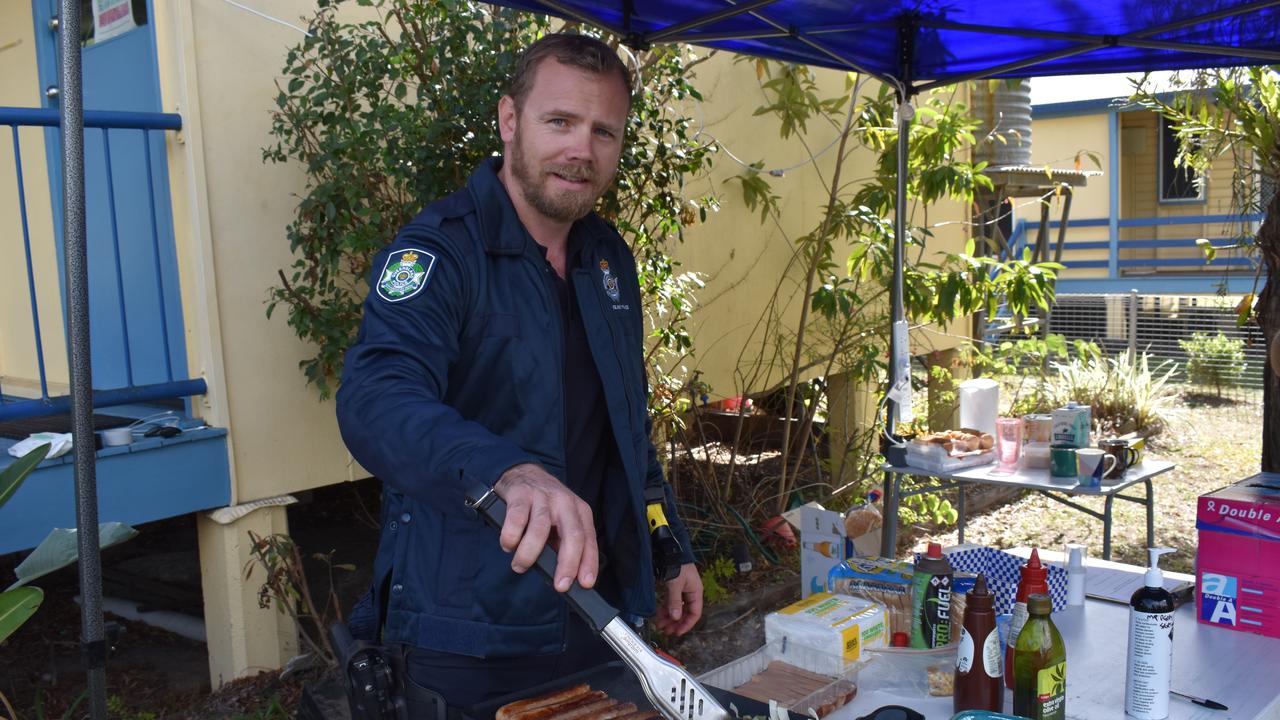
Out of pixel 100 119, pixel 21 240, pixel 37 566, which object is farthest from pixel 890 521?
pixel 21 240

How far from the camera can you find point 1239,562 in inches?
114

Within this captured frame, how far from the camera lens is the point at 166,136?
423cm

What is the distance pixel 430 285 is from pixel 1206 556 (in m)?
2.31

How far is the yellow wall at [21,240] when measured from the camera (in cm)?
557

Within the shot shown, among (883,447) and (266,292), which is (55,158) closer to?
(266,292)

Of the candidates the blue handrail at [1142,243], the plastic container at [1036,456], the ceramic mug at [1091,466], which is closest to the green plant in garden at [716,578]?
the plastic container at [1036,456]

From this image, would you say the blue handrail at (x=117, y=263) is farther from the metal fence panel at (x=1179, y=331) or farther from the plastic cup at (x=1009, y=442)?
the metal fence panel at (x=1179, y=331)

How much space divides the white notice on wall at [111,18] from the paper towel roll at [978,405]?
4447 mm

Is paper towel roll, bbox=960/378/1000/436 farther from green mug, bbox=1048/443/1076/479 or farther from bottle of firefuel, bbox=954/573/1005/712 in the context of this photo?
bottle of firefuel, bbox=954/573/1005/712

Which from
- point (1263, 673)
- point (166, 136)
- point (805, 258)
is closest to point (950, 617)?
point (1263, 673)

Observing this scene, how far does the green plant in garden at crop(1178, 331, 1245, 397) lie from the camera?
40.7 feet

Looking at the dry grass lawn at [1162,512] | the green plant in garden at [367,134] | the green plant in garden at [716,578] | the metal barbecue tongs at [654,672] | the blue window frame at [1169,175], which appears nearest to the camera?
the metal barbecue tongs at [654,672]

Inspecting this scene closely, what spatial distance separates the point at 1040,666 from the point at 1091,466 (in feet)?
10.1

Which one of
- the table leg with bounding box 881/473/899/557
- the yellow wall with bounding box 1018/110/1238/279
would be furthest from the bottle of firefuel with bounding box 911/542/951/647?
the yellow wall with bounding box 1018/110/1238/279
